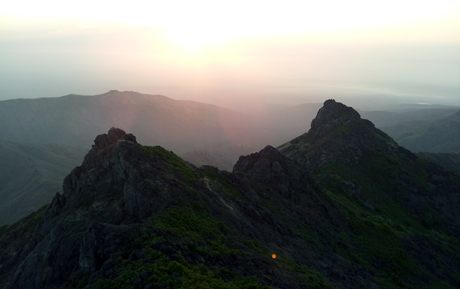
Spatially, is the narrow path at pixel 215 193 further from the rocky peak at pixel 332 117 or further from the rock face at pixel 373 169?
the rocky peak at pixel 332 117

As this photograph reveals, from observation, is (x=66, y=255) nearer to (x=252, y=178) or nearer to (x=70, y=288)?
(x=70, y=288)

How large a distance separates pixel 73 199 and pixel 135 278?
20559 mm

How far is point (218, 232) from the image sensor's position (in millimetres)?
39469

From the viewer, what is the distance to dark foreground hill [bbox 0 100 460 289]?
33.5 m

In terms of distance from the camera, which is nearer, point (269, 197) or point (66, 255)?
point (66, 255)

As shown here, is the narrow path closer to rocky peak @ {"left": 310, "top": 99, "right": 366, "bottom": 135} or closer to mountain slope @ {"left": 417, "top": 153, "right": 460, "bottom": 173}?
rocky peak @ {"left": 310, "top": 99, "right": 366, "bottom": 135}

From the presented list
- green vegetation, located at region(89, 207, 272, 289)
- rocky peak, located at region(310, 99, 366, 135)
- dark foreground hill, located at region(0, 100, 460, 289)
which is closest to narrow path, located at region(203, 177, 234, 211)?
dark foreground hill, located at region(0, 100, 460, 289)

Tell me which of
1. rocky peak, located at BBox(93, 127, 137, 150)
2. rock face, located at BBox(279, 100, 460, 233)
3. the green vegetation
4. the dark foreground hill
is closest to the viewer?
the green vegetation

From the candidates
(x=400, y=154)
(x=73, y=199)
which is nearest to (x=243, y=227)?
(x=73, y=199)

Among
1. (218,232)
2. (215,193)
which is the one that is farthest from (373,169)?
(218,232)

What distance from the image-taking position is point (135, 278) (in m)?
29.8

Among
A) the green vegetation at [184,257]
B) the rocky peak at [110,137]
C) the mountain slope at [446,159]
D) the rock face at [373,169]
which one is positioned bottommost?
the mountain slope at [446,159]

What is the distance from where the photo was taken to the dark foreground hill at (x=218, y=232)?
1320 inches

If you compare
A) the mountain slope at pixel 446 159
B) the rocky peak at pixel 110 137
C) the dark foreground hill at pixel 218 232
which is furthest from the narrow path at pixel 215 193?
the mountain slope at pixel 446 159
